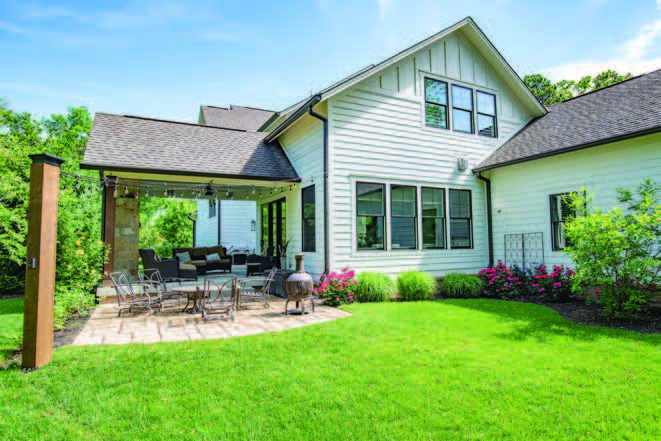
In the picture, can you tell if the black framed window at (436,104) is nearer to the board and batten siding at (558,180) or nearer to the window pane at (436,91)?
the window pane at (436,91)

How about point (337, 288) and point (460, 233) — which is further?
point (460, 233)

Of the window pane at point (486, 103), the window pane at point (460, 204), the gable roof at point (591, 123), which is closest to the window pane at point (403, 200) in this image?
the window pane at point (460, 204)

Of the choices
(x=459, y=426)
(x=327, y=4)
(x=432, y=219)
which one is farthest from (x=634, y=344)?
(x=327, y=4)

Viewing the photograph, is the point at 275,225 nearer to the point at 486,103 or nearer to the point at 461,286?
the point at 461,286

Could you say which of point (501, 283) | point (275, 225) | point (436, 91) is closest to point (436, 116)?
point (436, 91)

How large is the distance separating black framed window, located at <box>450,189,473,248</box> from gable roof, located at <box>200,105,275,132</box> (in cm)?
1243

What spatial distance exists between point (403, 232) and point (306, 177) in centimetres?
293

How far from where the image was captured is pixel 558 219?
29.5 feet

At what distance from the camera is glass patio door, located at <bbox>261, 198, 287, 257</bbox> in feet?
36.9

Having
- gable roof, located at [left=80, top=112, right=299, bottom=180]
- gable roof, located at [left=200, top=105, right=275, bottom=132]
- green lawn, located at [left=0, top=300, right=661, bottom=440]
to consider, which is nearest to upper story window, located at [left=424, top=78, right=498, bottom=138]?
gable roof, located at [left=80, top=112, right=299, bottom=180]

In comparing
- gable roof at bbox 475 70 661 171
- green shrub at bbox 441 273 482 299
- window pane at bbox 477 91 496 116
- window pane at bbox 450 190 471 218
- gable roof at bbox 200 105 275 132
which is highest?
gable roof at bbox 200 105 275 132

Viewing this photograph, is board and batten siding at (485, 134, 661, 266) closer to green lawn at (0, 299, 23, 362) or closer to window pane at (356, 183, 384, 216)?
window pane at (356, 183, 384, 216)

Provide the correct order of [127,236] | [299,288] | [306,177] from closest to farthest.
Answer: [299,288], [127,236], [306,177]

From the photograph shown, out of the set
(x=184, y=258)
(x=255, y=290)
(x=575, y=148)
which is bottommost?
(x=255, y=290)
